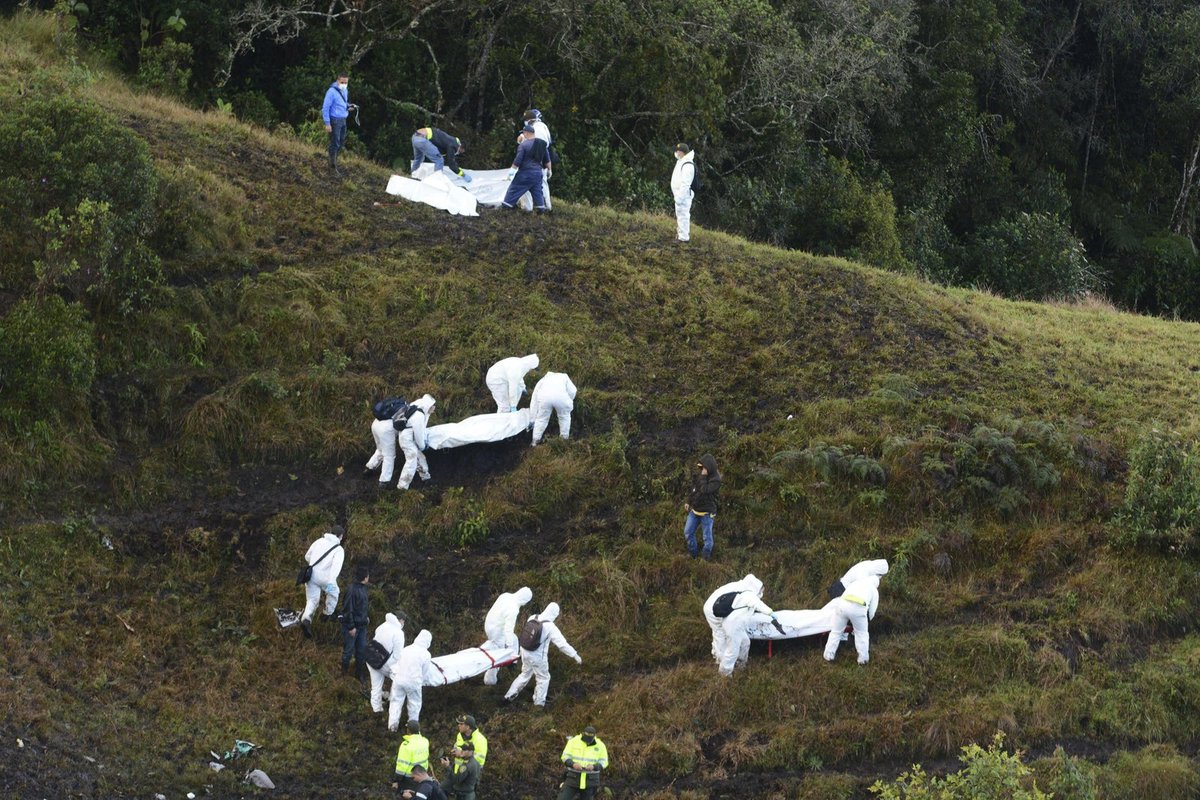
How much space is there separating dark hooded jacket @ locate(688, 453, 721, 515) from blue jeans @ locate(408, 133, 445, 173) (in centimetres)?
888

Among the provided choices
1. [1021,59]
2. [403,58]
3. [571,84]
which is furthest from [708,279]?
[1021,59]

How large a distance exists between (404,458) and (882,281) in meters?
8.08

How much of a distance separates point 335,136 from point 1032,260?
544 inches

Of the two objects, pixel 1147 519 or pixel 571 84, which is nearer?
pixel 1147 519

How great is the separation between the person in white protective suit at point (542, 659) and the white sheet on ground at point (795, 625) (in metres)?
1.87

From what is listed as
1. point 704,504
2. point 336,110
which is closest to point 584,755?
point 704,504

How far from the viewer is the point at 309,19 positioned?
27172 mm

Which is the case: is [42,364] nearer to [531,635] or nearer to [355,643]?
[355,643]

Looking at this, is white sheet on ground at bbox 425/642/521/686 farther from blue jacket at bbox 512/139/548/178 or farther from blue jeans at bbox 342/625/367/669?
blue jacket at bbox 512/139/548/178

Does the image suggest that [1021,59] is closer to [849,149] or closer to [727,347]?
[849,149]

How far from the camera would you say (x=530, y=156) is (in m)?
22.1

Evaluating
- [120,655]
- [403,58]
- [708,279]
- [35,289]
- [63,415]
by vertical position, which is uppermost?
[403,58]

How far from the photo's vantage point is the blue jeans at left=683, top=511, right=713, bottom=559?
54.3 ft

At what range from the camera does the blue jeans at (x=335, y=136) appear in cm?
2250
